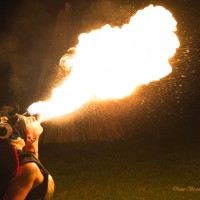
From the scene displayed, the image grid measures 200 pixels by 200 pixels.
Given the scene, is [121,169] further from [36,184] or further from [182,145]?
[36,184]

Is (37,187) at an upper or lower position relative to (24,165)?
lower

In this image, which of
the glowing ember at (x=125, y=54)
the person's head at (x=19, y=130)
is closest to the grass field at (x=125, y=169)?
the glowing ember at (x=125, y=54)

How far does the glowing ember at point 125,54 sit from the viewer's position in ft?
16.7

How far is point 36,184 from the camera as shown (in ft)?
9.06

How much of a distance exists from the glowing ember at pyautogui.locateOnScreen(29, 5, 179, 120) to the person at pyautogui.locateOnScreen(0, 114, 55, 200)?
1841 mm

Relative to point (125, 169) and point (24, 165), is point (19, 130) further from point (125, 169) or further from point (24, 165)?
point (125, 169)

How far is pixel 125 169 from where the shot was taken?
9078 mm

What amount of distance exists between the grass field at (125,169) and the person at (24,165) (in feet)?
13.4

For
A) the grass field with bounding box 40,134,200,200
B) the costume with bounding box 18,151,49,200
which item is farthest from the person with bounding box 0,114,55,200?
the grass field with bounding box 40,134,200,200

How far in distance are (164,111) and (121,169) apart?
670 cm

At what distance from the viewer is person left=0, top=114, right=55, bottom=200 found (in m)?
2.63

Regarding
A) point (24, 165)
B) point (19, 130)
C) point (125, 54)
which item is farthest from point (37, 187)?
point (125, 54)

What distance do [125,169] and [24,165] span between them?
6.61m

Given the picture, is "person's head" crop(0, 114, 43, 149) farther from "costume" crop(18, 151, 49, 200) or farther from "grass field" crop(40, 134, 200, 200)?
"grass field" crop(40, 134, 200, 200)
